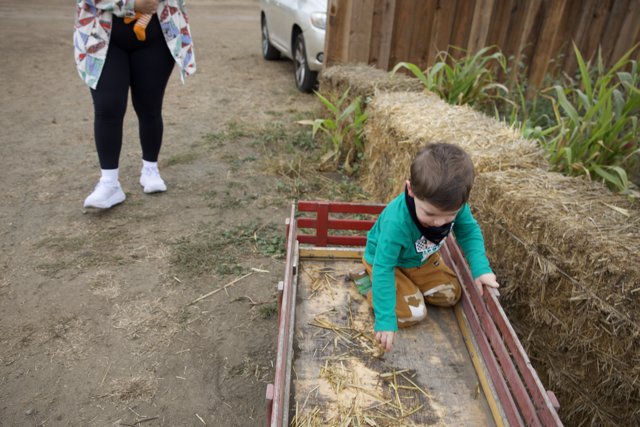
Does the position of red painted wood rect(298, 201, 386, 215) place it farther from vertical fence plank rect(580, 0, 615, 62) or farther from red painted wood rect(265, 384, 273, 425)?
vertical fence plank rect(580, 0, 615, 62)

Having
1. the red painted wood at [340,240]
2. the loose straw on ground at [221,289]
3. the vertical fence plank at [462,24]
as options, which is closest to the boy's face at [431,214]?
the red painted wood at [340,240]

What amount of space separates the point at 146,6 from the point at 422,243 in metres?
2.25

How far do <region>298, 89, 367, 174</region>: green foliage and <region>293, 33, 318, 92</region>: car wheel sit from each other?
2.01 metres

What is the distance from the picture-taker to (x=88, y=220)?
3.48 metres

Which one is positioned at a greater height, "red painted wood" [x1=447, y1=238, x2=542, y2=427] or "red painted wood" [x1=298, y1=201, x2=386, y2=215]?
"red painted wood" [x1=298, y1=201, x2=386, y2=215]

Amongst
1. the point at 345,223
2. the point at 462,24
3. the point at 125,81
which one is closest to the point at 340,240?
the point at 345,223

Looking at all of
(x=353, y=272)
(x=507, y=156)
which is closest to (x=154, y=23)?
(x=353, y=272)

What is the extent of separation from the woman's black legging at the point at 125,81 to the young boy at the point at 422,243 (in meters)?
2.05

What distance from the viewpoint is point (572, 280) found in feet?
6.48

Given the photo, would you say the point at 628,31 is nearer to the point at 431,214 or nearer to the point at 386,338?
the point at 431,214

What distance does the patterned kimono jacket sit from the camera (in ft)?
9.67

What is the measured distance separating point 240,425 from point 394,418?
75 centimetres

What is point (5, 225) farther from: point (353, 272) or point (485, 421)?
point (485, 421)

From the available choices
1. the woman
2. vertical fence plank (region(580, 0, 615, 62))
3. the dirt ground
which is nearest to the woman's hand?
the woman
